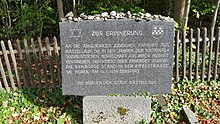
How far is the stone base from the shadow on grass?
1.08 ft

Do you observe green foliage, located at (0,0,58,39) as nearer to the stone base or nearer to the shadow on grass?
the shadow on grass

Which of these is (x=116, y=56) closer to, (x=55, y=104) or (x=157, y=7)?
(x=55, y=104)

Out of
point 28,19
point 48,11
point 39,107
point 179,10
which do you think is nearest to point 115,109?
point 39,107

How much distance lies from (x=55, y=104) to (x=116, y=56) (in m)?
1.65

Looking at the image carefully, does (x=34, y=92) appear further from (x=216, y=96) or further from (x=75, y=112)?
(x=216, y=96)

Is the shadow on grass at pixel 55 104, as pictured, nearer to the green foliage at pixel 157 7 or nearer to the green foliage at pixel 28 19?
the green foliage at pixel 28 19

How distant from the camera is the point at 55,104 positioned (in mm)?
5082

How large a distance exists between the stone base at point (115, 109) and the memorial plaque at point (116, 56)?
139 millimetres

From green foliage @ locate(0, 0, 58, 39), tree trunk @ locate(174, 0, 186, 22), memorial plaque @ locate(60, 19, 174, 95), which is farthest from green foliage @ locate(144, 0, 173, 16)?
memorial plaque @ locate(60, 19, 174, 95)

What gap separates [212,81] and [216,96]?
1.25ft

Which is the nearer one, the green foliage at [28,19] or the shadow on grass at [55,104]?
the shadow on grass at [55,104]

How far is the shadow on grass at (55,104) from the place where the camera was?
4.78 metres

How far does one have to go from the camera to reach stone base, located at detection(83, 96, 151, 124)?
179 inches

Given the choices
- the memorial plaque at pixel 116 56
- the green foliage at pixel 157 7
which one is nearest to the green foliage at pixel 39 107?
the memorial plaque at pixel 116 56
